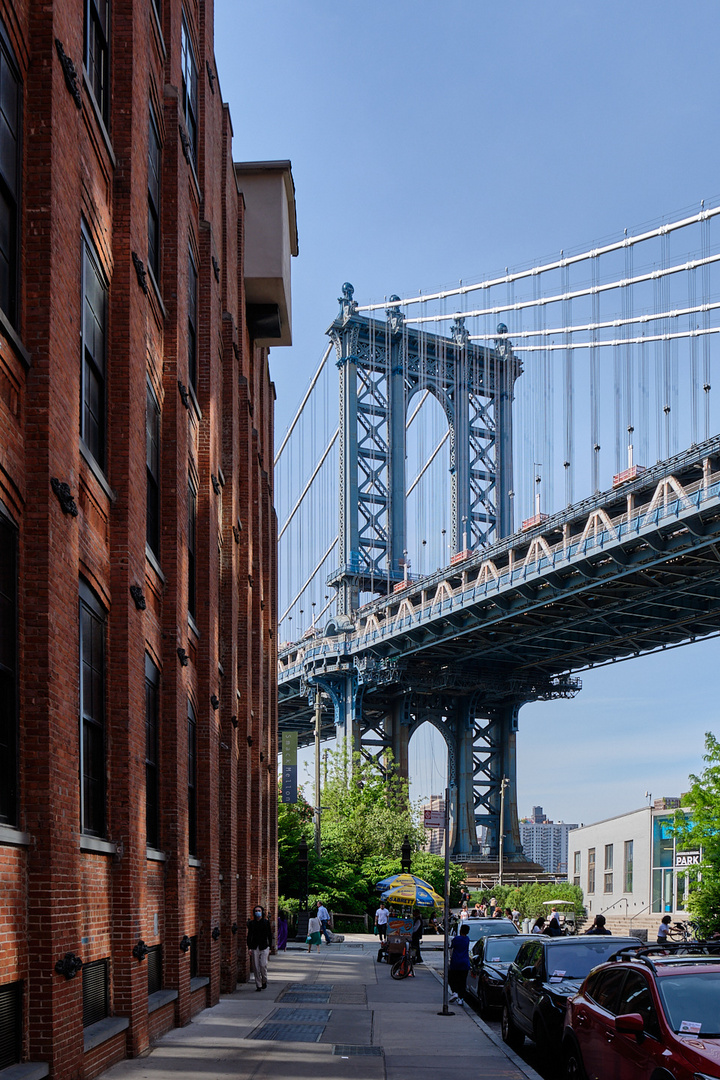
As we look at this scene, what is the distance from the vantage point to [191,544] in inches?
789

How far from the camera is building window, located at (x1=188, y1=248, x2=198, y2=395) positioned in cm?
2014

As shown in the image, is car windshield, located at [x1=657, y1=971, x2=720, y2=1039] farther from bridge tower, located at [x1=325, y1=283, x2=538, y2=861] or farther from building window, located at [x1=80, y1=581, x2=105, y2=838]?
bridge tower, located at [x1=325, y1=283, x2=538, y2=861]

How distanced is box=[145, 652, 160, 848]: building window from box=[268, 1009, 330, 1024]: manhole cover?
12.4 feet

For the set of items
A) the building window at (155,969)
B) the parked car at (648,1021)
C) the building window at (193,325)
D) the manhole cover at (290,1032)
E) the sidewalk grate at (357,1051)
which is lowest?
the manhole cover at (290,1032)

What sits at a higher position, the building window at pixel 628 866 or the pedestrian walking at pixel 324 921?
the pedestrian walking at pixel 324 921

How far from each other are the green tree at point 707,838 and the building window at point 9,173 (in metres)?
25.2

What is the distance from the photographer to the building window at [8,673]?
30.9ft

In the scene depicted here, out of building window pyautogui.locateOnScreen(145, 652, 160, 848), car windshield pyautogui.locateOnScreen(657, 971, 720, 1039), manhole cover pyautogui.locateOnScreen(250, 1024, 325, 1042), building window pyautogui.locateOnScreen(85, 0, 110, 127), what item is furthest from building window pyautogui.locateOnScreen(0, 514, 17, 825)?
manhole cover pyautogui.locateOnScreen(250, 1024, 325, 1042)

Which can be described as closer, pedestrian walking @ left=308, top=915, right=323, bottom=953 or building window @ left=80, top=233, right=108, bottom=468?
building window @ left=80, top=233, right=108, bottom=468

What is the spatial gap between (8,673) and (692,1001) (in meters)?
5.38

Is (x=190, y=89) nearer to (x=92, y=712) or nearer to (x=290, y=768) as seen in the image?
(x=92, y=712)

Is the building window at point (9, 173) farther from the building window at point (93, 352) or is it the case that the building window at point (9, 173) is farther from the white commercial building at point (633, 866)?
the white commercial building at point (633, 866)

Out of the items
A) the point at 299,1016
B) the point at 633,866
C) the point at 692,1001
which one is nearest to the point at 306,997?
the point at 299,1016

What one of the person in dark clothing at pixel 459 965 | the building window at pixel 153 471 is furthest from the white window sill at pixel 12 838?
the person in dark clothing at pixel 459 965
